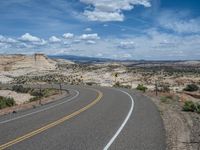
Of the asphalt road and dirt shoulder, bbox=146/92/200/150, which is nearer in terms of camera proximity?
the asphalt road

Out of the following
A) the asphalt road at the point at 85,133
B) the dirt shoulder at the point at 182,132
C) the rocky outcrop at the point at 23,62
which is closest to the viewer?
the asphalt road at the point at 85,133

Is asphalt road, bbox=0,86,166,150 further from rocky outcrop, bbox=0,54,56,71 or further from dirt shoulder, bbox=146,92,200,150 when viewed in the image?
rocky outcrop, bbox=0,54,56,71

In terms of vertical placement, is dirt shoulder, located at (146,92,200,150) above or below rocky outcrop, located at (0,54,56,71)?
above

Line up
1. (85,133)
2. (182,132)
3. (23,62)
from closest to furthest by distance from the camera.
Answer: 1. (85,133)
2. (182,132)
3. (23,62)

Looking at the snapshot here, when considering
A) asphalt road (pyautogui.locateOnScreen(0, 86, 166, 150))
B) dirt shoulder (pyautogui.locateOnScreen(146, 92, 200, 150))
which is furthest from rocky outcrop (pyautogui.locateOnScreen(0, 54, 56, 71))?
dirt shoulder (pyautogui.locateOnScreen(146, 92, 200, 150))

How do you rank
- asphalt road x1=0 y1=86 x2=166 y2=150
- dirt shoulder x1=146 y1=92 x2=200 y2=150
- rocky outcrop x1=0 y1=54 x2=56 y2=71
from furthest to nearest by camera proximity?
rocky outcrop x1=0 y1=54 x2=56 y2=71 < dirt shoulder x1=146 y1=92 x2=200 y2=150 < asphalt road x1=0 y1=86 x2=166 y2=150

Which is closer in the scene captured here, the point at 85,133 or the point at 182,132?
the point at 85,133

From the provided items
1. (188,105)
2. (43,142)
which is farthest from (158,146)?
(188,105)

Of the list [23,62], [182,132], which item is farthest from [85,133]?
[23,62]

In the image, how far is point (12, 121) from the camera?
52.2 ft

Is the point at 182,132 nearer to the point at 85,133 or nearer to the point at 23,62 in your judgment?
the point at 85,133

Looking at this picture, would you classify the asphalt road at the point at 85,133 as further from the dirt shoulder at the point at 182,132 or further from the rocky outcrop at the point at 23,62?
the rocky outcrop at the point at 23,62

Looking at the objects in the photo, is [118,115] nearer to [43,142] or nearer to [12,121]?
[12,121]

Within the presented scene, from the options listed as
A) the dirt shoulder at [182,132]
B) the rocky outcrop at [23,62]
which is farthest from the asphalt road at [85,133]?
the rocky outcrop at [23,62]
